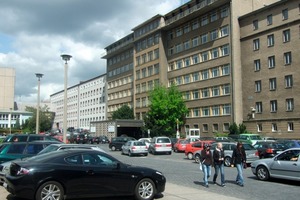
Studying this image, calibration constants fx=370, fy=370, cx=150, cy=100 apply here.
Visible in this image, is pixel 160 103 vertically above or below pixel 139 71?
below

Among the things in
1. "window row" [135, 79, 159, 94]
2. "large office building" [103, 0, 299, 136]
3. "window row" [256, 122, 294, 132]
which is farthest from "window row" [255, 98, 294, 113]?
"window row" [135, 79, 159, 94]

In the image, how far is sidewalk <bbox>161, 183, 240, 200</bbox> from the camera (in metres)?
11.3

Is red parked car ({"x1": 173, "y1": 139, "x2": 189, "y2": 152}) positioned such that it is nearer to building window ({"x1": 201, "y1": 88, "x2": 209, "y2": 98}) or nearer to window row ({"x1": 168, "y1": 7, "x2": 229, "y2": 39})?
building window ({"x1": 201, "y1": 88, "x2": 209, "y2": 98})

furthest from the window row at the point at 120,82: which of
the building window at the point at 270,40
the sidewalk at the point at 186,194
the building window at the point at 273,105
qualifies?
the sidewalk at the point at 186,194

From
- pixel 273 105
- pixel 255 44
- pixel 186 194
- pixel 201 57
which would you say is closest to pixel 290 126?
pixel 273 105

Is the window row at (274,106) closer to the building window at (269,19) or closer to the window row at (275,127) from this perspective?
the window row at (275,127)

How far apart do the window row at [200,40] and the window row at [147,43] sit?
4.41 metres

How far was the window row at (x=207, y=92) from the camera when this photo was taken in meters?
58.5

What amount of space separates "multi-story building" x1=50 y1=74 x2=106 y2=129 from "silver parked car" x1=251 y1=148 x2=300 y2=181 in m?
92.2

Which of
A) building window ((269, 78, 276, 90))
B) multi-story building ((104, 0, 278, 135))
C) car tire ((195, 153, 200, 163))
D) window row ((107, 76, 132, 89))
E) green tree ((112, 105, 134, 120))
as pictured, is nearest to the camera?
car tire ((195, 153, 200, 163))

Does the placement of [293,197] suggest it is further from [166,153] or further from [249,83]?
[249,83]

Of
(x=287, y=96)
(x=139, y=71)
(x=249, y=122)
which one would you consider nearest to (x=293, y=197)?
(x=287, y=96)

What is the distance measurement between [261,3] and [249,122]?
68.3 ft

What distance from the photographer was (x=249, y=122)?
179ft
